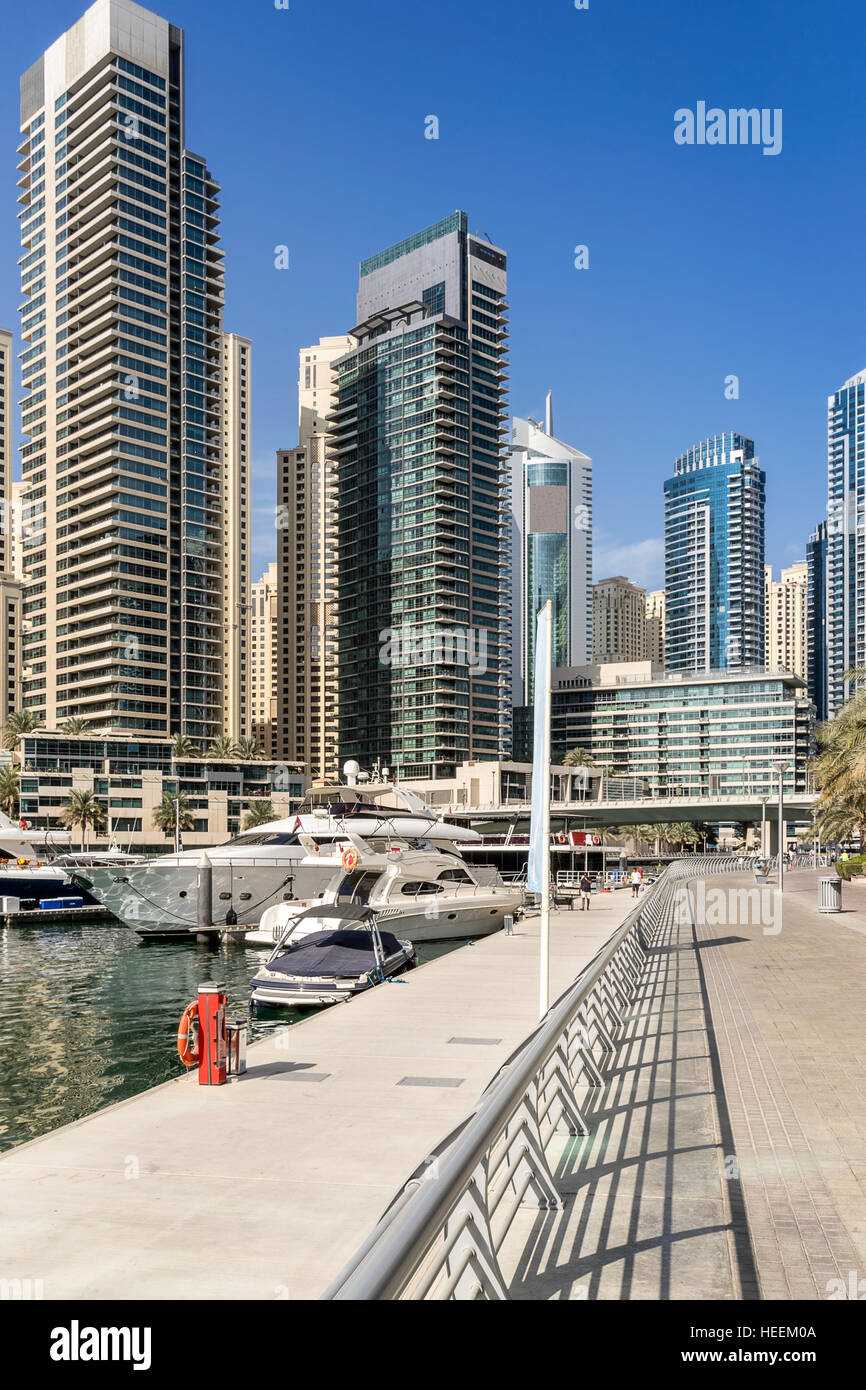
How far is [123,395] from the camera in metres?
152

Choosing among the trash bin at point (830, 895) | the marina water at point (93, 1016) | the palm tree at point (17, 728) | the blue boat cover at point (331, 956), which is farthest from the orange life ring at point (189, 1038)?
the palm tree at point (17, 728)

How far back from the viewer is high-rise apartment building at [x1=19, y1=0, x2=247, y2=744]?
151 meters

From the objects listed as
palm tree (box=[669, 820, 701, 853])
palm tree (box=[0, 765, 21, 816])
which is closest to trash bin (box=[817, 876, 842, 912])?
palm tree (box=[0, 765, 21, 816])

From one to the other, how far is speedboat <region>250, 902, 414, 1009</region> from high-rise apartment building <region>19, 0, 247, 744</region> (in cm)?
12497

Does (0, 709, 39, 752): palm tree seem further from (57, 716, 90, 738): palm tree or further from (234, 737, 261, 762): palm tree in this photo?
(234, 737, 261, 762): palm tree

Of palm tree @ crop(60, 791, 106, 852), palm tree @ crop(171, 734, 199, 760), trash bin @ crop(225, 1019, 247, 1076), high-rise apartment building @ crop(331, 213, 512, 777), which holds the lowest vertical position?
palm tree @ crop(60, 791, 106, 852)

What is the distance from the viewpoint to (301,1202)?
8.19m

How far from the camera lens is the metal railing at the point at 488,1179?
4078mm

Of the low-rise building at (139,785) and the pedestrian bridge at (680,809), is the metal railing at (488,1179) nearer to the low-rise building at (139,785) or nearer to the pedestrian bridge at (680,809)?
the pedestrian bridge at (680,809)

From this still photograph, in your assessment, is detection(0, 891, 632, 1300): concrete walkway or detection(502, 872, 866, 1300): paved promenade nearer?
detection(502, 872, 866, 1300): paved promenade

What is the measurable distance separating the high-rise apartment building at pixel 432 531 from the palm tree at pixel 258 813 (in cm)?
3800

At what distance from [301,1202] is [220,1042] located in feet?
14.8

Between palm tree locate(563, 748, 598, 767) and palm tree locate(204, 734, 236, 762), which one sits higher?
palm tree locate(204, 734, 236, 762)

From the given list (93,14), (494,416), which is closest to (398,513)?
(494,416)
